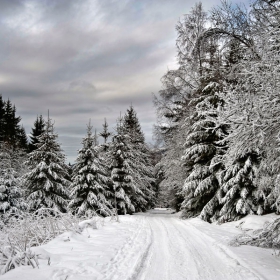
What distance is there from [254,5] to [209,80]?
7877 mm

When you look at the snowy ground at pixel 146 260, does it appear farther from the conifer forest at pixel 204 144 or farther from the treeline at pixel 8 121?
the treeline at pixel 8 121

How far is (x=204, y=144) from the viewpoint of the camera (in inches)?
545

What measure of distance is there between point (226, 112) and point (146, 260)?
3727mm

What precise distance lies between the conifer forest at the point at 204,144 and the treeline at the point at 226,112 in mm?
32

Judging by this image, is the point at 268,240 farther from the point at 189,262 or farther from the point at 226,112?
the point at 226,112

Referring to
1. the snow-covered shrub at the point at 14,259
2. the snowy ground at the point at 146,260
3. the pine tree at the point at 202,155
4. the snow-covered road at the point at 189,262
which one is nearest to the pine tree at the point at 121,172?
the pine tree at the point at 202,155

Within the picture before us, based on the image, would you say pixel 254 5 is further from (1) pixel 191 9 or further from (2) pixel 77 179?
(2) pixel 77 179

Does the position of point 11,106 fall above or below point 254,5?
above

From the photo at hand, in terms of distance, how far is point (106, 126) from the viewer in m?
29.1

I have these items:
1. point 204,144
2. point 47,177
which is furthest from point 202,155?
point 47,177

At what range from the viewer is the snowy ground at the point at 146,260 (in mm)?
4445

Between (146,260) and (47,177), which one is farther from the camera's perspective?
(47,177)

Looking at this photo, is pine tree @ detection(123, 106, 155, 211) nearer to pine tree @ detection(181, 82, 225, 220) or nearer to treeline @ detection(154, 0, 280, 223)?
treeline @ detection(154, 0, 280, 223)

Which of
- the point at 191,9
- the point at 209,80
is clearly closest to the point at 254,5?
the point at 209,80
